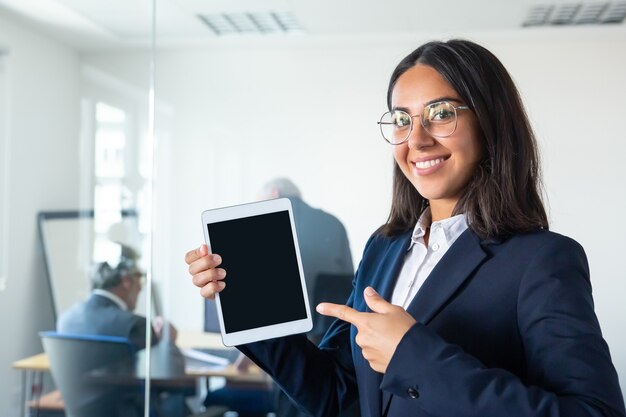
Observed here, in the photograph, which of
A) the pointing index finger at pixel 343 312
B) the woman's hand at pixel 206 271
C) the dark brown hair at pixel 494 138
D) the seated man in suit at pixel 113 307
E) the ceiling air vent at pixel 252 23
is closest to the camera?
the pointing index finger at pixel 343 312

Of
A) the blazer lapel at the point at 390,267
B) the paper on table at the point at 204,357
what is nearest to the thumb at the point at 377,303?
the blazer lapel at the point at 390,267

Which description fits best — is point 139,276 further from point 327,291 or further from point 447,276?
point 447,276

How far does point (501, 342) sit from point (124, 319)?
2.29 metres

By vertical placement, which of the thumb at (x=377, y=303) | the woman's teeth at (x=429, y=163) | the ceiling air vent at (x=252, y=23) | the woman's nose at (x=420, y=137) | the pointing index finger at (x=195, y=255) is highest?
the ceiling air vent at (x=252, y=23)

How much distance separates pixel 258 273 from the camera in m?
1.43

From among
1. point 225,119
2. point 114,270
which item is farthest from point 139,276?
point 225,119

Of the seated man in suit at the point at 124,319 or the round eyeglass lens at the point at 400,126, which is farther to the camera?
the seated man in suit at the point at 124,319

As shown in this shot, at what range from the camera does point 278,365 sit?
140cm

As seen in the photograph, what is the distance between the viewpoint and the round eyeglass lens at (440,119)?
126 cm

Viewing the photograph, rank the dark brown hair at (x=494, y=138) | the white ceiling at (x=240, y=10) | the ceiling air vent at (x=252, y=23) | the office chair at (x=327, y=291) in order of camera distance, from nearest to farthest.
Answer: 1. the dark brown hair at (x=494, y=138)
2. the white ceiling at (x=240, y=10)
3. the office chair at (x=327, y=291)
4. the ceiling air vent at (x=252, y=23)

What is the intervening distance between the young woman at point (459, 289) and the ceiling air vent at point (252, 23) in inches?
58.0

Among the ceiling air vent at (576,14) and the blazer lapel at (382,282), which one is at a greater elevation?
the ceiling air vent at (576,14)

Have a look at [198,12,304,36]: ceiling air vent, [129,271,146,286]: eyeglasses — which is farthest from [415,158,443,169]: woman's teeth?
[129,271,146,286]: eyeglasses

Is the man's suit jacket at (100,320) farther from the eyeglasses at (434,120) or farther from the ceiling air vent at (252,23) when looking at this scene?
the eyeglasses at (434,120)
